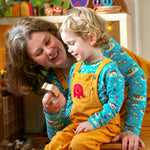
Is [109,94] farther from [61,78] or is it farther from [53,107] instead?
[61,78]

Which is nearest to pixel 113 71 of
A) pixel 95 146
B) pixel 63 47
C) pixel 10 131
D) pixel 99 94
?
pixel 99 94

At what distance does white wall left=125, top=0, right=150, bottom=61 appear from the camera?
1983mm

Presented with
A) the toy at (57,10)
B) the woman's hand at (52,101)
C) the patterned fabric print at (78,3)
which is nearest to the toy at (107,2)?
the patterned fabric print at (78,3)

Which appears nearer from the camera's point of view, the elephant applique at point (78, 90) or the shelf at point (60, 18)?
the elephant applique at point (78, 90)

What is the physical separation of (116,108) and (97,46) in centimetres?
17

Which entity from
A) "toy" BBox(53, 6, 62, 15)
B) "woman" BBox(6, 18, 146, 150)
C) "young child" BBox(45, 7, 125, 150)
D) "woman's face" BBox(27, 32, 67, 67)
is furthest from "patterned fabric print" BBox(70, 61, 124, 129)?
"toy" BBox(53, 6, 62, 15)

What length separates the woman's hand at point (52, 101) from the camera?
739mm

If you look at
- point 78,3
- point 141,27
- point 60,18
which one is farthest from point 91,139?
point 141,27

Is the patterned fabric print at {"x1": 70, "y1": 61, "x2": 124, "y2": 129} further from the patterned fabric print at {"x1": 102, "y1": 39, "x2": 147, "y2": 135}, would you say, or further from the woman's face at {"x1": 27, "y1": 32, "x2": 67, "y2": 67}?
the woman's face at {"x1": 27, "y1": 32, "x2": 67, "y2": 67}

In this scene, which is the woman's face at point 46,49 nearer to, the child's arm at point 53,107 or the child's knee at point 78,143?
the child's arm at point 53,107

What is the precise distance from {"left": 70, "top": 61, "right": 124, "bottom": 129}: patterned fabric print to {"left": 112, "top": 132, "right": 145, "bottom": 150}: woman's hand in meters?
0.07

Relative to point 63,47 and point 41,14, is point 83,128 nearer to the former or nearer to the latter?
point 63,47

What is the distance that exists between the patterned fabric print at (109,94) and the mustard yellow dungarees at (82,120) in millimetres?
15

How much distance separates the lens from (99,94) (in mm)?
721
